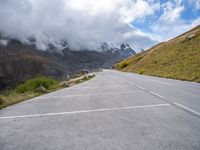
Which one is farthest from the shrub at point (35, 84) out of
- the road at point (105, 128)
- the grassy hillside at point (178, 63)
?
the grassy hillside at point (178, 63)

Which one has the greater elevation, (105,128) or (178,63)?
(178,63)

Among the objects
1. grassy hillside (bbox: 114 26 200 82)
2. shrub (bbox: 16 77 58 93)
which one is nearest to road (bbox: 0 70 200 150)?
shrub (bbox: 16 77 58 93)

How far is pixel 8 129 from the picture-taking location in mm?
5988

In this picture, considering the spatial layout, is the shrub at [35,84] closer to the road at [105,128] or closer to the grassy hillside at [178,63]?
the road at [105,128]

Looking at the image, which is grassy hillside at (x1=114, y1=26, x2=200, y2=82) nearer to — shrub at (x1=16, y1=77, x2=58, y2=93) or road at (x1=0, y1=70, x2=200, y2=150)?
shrub at (x1=16, y1=77, x2=58, y2=93)

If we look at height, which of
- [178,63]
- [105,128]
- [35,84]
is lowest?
[105,128]

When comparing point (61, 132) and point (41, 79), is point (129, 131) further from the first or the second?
point (41, 79)

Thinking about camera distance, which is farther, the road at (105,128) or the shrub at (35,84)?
the shrub at (35,84)

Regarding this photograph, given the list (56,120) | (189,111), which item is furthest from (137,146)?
(189,111)

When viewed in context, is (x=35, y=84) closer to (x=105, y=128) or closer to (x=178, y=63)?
(x=105, y=128)

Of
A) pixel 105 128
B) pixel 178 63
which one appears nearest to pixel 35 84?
pixel 105 128

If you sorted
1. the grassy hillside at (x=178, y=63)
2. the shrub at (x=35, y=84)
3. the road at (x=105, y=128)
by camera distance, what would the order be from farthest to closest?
the grassy hillside at (x=178, y=63)
the shrub at (x=35, y=84)
the road at (x=105, y=128)

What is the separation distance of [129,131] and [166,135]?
0.79 metres

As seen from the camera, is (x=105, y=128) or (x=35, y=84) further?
(x=35, y=84)
